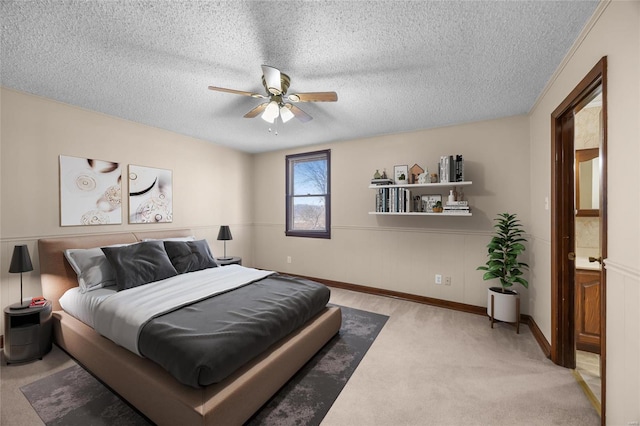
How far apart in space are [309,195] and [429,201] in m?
2.12

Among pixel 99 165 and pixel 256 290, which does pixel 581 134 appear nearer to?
pixel 256 290

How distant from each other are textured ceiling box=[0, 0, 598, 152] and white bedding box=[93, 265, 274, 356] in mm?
1966

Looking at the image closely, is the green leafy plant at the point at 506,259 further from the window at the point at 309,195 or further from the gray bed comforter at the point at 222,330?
the window at the point at 309,195

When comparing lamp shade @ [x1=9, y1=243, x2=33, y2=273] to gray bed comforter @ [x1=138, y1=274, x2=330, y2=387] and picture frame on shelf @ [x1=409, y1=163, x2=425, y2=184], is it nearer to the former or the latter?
gray bed comforter @ [x1=138, y1=274, x2=330, y2=387]

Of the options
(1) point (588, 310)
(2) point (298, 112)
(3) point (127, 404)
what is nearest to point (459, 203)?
(1) point (588, 310)

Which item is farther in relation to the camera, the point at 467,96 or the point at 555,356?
the point at 467,96

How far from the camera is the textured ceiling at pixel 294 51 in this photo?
1534 millimetres

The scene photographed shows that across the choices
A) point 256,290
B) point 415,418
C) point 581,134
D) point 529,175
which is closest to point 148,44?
point 256,290

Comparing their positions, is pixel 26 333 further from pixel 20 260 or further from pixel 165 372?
pixel 165 372

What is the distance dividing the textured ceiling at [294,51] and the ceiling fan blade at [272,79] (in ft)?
0.52

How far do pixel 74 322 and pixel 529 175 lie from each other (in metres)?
5.11

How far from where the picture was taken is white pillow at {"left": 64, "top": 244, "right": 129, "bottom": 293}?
252 cm

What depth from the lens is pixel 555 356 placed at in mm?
2252

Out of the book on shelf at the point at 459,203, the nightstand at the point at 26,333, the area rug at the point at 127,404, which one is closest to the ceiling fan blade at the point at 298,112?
the book on shelf at the point at 459,203
